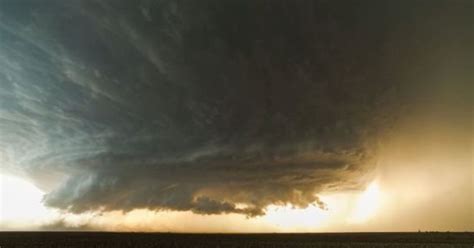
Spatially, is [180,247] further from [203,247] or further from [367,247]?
[367,247]

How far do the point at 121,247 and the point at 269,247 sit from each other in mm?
32164

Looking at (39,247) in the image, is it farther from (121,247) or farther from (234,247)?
(234,247)

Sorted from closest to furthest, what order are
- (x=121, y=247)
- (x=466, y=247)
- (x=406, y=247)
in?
(x=466, y=247), (x=406, y=247), (x=121, y=247)

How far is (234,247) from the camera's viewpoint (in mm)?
86562

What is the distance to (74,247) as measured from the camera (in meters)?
82.4

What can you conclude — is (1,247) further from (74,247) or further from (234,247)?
(234,247)

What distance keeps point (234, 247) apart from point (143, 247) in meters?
21.5

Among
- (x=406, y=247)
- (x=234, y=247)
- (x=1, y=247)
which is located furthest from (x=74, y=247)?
(x=406, y=247)

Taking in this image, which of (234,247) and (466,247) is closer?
(466,247)

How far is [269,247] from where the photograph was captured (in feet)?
299

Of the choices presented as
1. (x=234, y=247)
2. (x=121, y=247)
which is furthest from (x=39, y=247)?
(x=234, y=247)

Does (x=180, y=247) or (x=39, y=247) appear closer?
(x=39, y=247)

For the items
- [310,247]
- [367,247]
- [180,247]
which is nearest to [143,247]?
[180,247]

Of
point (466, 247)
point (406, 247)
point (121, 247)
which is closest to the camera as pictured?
point (466, 247)
